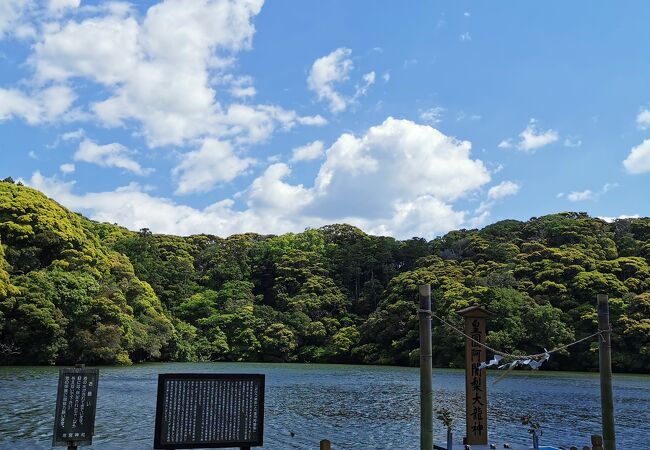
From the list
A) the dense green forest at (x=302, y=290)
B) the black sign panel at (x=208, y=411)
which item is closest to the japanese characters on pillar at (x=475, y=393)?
the black sign panel at (x=208, y=411)

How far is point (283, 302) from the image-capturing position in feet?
200

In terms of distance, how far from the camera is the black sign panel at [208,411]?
281 inches

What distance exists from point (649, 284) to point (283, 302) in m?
34.2

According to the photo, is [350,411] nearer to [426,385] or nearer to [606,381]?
[606,381]

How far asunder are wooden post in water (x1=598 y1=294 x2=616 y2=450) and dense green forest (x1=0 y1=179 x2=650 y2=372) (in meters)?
32.1

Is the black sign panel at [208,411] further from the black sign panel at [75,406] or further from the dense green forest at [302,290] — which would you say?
the dense green forest at [302,290]

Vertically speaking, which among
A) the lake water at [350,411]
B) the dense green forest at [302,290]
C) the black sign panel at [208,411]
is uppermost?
the dense green forest at [302,290]

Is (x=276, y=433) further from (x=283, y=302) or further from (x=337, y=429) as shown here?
(x=283, y=302)

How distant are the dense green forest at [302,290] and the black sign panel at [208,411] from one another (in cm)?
2958

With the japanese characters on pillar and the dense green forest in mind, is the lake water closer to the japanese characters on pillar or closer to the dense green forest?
the japanese characters on pillar

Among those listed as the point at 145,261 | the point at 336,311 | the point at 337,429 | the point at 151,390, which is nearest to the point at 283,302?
the point at 336,311

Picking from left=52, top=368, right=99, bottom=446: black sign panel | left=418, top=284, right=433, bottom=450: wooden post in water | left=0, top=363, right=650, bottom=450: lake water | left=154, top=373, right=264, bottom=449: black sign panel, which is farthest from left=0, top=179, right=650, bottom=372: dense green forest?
left=418, top=284, right=433, bottom=450: wooden post in water

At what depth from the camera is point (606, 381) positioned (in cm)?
827

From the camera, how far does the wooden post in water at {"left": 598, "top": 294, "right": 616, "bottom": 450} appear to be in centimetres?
822
